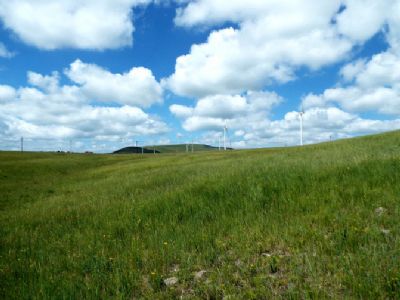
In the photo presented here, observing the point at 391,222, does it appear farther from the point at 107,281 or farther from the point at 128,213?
the point at 128,213

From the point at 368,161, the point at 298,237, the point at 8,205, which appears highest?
the point at 368,161

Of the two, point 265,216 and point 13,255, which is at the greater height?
point 265,216

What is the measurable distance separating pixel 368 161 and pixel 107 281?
1077 cm

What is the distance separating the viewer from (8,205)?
19.5m

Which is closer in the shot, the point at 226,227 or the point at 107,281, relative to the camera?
the point at 107,281

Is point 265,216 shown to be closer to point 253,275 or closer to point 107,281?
point 253,275

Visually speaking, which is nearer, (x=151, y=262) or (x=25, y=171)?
(x=151, y=262)

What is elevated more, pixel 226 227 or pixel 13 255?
pixel 226 227

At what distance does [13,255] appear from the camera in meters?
7.74

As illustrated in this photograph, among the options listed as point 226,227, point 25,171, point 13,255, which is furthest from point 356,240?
point 25,171

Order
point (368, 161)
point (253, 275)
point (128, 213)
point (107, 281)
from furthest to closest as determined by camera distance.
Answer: point (368, 161)
point (128, 213)
point (107, 281)
point (253, 275)

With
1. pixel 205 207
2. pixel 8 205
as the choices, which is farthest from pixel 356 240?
pixel 8 205

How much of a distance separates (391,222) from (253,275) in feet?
11.1

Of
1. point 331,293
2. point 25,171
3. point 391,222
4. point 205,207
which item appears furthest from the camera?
point 25,171
